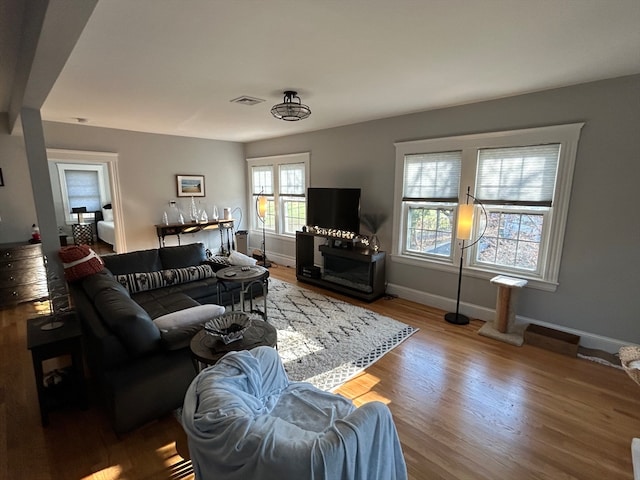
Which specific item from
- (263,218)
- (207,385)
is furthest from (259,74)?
(263,218)

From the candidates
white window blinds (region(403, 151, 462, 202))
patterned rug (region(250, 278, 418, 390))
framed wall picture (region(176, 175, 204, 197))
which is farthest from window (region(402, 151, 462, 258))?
framed wall picture (region(176, 175, 204, 197))

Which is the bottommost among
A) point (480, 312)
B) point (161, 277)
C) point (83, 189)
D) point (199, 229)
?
point (480, 312)

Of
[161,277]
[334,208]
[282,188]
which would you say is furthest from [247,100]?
[282,188]

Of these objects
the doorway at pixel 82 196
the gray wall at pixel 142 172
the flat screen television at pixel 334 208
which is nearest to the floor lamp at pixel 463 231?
the flat screen television at pixel 334 208

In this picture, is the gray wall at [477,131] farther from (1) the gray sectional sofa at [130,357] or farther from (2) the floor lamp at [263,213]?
(1) the gray sectional sofa at [130,357]

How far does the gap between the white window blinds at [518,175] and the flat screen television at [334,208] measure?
1635mm

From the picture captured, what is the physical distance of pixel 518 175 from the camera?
329 centimetres

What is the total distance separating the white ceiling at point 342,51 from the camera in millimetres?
1666

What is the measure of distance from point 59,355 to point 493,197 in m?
4.20

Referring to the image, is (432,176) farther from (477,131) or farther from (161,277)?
(161,277)

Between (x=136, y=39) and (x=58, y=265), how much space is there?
8.65ft

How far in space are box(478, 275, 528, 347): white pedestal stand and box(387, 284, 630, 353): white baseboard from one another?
0.22 meters

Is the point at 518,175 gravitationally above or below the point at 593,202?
above

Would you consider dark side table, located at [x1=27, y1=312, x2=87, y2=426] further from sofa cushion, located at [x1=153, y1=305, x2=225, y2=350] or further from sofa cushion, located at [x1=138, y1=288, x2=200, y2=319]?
sofa cushion, located at [x1=138, y1=288, x2=200, y2=319]
